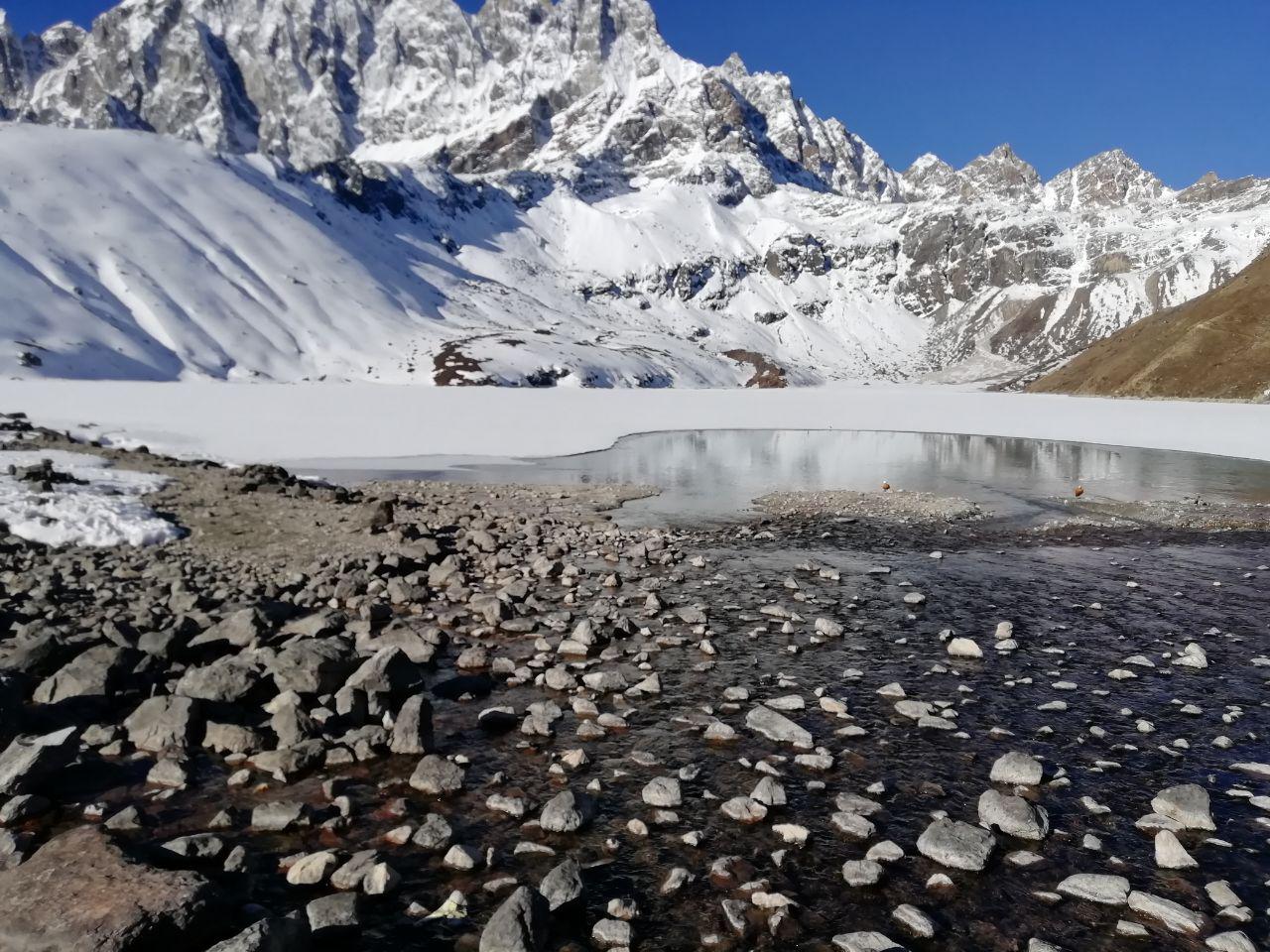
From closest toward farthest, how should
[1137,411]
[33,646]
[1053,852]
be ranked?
[1053,852] < [33,646] < [1137,411]

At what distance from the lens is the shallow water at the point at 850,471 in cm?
3291

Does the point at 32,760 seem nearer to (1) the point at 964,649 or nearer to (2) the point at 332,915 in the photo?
(2) the point at 332,915

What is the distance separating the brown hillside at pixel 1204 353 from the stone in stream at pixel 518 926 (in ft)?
426

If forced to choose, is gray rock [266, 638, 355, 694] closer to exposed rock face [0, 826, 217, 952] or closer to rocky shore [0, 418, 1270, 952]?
rocky shore [0, 418, 1270, 952]

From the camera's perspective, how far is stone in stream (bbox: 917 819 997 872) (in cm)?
771

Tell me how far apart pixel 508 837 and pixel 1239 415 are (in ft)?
309

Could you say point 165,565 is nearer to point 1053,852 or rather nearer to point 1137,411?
point 1053,852

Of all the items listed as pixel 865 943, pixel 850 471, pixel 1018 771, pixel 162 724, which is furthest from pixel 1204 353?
pixel 162 724

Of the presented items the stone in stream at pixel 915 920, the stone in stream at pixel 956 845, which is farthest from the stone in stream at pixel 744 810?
the stone in stream at pixel 915 920

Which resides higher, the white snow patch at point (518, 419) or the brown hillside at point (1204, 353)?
the brown hillside at point (1204, 353)

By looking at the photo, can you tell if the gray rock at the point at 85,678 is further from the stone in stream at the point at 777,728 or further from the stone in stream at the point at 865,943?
the stone in stream at the point at 865,943

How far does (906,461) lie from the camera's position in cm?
4744

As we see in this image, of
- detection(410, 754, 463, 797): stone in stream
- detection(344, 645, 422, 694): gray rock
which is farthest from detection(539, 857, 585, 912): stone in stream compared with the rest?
detection(344, 645, 422, 694): gray rock

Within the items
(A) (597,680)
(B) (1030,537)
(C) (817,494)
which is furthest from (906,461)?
(A) (597,680)
